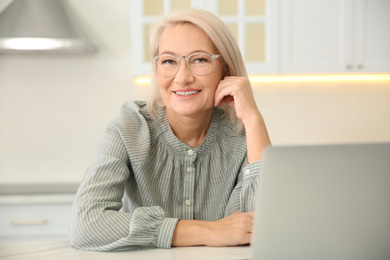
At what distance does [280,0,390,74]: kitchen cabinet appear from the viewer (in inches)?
116

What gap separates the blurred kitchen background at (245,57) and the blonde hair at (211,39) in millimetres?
1142

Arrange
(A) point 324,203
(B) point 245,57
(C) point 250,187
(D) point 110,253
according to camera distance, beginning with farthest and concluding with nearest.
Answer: (B) point 245,57 → (C) point 250,187 → (D) point 110,253 → (A) point 324,203

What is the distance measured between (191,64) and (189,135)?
24 cm

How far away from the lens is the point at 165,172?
1666 mm

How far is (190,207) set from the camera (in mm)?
1657

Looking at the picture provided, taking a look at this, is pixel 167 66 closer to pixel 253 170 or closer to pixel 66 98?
pixel 253 170

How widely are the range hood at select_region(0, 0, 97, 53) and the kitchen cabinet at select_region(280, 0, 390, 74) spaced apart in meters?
1.16

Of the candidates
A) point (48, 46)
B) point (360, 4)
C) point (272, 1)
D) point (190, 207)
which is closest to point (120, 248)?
point (190, 207)

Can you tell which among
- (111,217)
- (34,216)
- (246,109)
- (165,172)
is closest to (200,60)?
(246,109)

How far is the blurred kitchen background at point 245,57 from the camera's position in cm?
294

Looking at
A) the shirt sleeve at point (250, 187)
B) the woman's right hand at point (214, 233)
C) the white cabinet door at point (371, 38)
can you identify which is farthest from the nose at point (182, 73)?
the white cabinet door at point (371, 38)

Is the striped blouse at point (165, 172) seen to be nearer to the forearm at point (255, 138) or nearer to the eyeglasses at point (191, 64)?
the forearm at point (255, 138)

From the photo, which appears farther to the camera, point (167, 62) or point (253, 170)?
point (167, 62)

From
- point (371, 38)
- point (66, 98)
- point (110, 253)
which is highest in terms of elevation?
point (371, 38)
